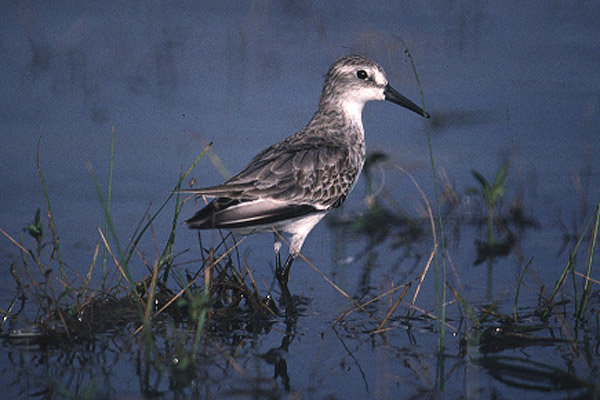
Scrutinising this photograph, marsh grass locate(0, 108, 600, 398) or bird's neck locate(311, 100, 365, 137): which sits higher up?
bird's neck locate(311, 100, 365, 137)

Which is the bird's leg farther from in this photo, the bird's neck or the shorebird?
the bird's neck

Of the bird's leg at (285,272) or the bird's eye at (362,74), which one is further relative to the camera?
the bird's eye at (362,74)

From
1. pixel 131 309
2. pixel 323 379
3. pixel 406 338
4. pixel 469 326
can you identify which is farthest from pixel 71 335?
pixel 469 326

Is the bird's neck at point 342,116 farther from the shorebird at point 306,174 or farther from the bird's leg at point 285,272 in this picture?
the bird's leg at point 285,272

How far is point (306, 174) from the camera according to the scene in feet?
21.3

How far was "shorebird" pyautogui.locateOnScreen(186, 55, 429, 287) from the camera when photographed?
235 inches

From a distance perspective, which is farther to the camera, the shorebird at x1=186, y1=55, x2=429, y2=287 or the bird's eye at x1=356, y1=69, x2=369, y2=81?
the bird's eye at x1=356, y1=69, x2=369, y2=81

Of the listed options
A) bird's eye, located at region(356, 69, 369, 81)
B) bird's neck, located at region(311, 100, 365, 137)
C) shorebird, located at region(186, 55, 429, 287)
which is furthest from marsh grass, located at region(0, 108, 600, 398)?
bird's eye, located at region(356, 69, 369, 81)

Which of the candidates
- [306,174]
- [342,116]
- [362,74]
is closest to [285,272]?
[306,174]

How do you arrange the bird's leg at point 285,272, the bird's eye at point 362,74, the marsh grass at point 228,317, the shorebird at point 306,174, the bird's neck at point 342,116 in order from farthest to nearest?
1. the bird's eye at point 362,74
2. the bird's neck at point 342,116
3. the bird's leg at point 285,272
4. the shorebird at point 306,174
5. the marsh grass at point 228,317

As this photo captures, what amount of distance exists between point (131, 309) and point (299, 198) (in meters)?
1.74

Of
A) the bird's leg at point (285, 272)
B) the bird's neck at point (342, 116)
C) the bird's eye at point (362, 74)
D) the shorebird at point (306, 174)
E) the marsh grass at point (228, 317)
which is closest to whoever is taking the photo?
the marsh grass at point (228, 317)

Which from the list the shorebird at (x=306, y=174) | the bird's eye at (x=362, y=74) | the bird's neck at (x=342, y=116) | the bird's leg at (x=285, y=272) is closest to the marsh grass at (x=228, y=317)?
the bird's leg at (x=285, y=272)

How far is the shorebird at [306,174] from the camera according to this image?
235 inches
